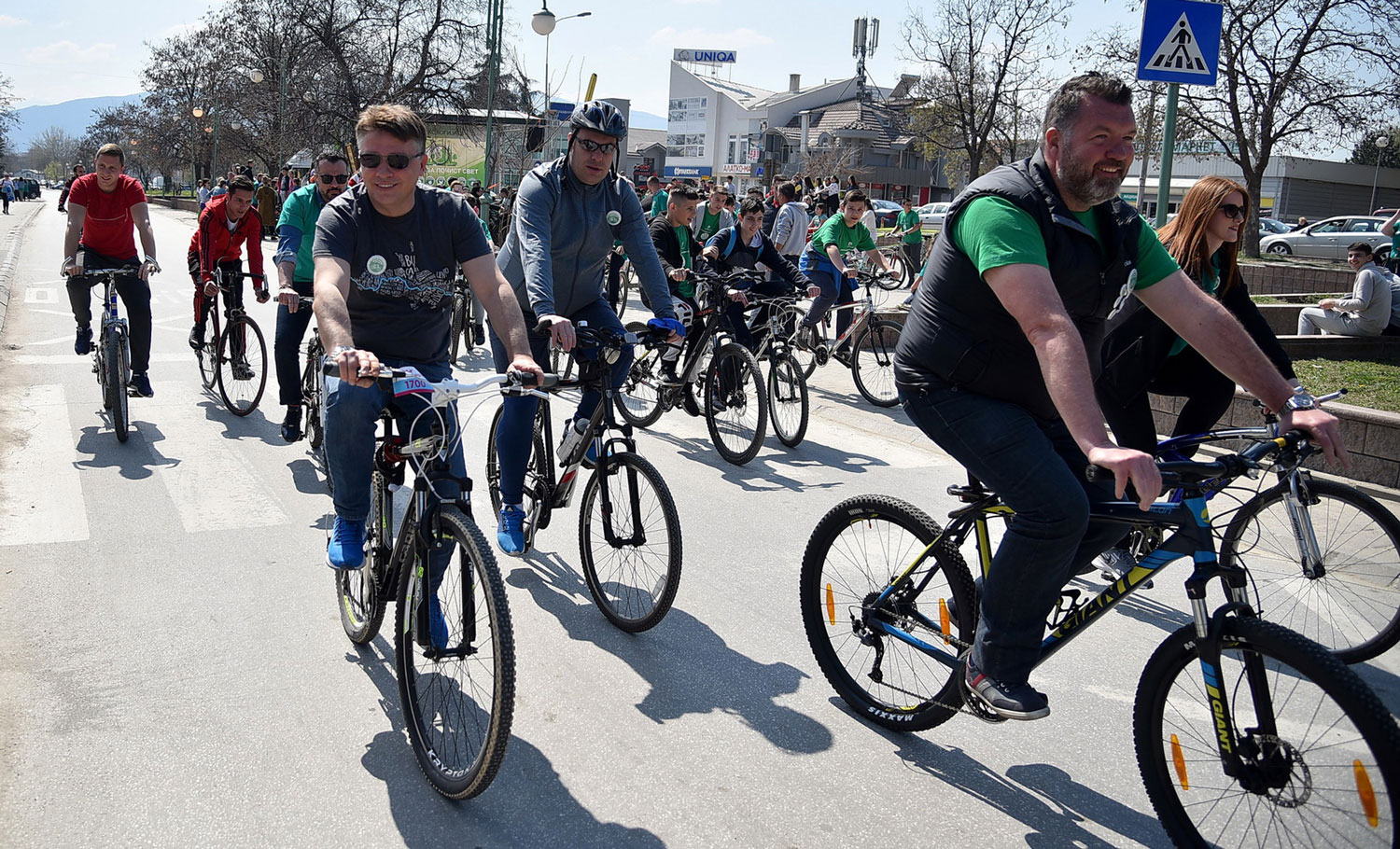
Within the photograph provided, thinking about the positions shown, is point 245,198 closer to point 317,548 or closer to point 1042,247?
point 317,548

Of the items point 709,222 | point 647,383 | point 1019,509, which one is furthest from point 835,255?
point 1019,509

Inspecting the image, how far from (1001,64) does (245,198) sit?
26722mm

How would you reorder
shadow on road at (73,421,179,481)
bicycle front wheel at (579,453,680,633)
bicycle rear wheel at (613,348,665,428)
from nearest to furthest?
bicycle front wheel at (579,453,680,633)
shadow on road at (73,421,179,481)
bicycle rear wheel at (613,348,665,428)

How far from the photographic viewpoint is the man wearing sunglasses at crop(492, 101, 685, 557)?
15.9 feet

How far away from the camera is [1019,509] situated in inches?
117

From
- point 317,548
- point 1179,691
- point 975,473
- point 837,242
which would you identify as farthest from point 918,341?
point 837,242

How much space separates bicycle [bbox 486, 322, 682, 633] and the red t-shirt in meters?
5.50

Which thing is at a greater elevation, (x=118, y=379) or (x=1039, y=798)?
(x=118, y=379)

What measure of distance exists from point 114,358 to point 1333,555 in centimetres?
732

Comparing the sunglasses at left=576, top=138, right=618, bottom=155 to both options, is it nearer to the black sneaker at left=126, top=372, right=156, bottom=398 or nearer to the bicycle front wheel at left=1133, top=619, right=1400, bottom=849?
the bicycle front wheel at left=1133, top=619, right=1400, bottom=849

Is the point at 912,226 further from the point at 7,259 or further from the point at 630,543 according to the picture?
the point at 7,259

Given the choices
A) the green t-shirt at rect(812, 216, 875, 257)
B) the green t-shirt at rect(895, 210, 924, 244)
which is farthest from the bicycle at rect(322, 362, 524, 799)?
the green t-shirt at rect(895, 210, 924, 244)

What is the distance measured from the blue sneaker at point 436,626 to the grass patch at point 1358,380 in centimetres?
745

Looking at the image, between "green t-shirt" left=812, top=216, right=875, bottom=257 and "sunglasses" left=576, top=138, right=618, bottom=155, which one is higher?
"sunglasses" left=576, top=138, right=618, bottom=155
